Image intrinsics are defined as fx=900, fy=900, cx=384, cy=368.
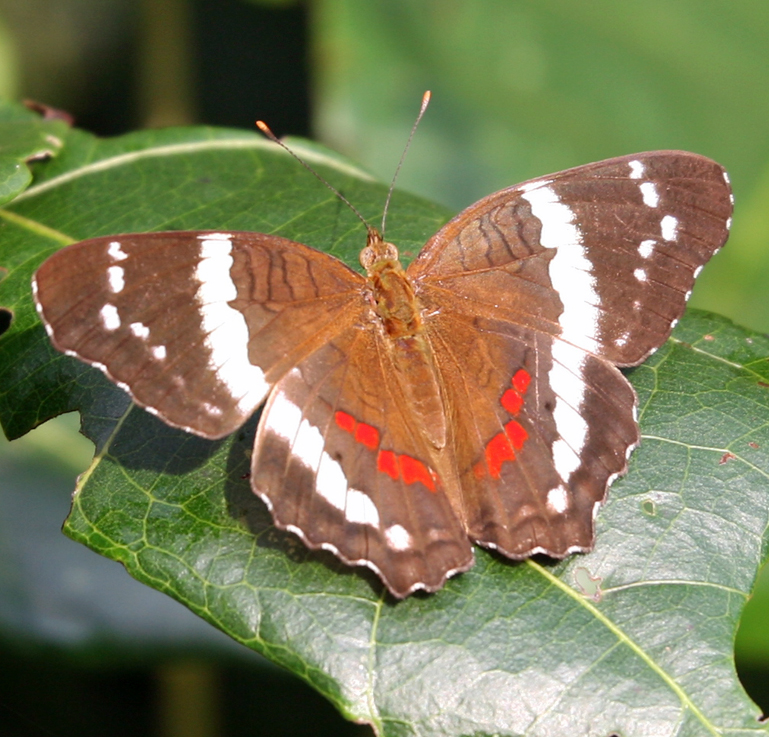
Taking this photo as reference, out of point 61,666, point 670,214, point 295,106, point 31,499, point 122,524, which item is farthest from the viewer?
point 295,106

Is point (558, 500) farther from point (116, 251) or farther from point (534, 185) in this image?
point (116, 251)

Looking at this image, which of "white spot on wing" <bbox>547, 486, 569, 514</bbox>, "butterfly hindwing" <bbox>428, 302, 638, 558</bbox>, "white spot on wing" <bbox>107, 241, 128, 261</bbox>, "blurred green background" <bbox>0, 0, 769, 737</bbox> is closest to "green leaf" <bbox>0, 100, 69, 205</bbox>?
"white spot on wing" <bbox>107, 241, 128, 261</bbox>

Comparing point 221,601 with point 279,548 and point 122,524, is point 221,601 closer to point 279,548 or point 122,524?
point 279,548

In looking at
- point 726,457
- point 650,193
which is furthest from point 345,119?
point 726,457

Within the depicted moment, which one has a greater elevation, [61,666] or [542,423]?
[542,423]

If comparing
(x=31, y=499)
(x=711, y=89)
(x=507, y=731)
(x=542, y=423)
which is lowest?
(x=31, y=499)

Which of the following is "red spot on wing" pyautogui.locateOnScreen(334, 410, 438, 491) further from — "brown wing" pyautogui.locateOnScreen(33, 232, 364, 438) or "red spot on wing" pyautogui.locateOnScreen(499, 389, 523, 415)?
"red spot on wing" pyautogui.locateOnScreen(499, 389, 523, 415)

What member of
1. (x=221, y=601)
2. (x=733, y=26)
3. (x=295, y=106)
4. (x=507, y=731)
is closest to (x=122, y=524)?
(x=221, y=601)

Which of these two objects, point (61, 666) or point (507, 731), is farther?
point (61, 666)
